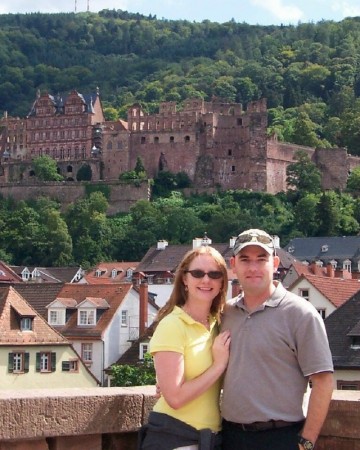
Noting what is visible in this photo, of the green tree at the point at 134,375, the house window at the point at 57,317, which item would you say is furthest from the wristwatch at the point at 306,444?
the house window at the point at 57,317

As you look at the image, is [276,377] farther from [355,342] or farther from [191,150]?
[191,150]

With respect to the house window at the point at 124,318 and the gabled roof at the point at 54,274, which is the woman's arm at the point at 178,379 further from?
the gabled roof at the point at 54,274

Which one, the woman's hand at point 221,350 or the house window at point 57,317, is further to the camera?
the house window at point 57,317

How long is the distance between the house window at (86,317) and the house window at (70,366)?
30.6 feet

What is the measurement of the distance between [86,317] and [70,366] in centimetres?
1002

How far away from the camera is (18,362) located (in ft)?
107

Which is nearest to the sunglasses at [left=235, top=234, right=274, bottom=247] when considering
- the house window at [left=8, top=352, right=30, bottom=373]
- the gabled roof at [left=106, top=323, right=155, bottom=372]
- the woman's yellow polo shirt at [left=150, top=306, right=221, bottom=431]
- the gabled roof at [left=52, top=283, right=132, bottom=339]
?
the woman's yellow polo shirt at [left=150, top=306, right=221, bottom=431]

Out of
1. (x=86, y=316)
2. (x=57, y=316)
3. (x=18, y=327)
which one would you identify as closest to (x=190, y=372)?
(x=18, y=327)

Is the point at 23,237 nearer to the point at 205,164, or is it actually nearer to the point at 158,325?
the point at 205,164

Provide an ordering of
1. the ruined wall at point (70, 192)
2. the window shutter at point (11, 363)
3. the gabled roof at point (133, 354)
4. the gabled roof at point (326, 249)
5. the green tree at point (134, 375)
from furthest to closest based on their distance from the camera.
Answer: the ruined wall at point (70, 192) < the gabled roof at point (326, 249) < the gabled roof at point (133, 354) < the window shutter at point (11, 363) < the green tree at point (134, 375)

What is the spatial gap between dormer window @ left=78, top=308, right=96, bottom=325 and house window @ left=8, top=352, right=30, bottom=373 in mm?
10543

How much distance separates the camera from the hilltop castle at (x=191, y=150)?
384ft

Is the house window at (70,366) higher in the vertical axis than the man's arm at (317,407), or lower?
lower

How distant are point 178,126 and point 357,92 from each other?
83304 mm
